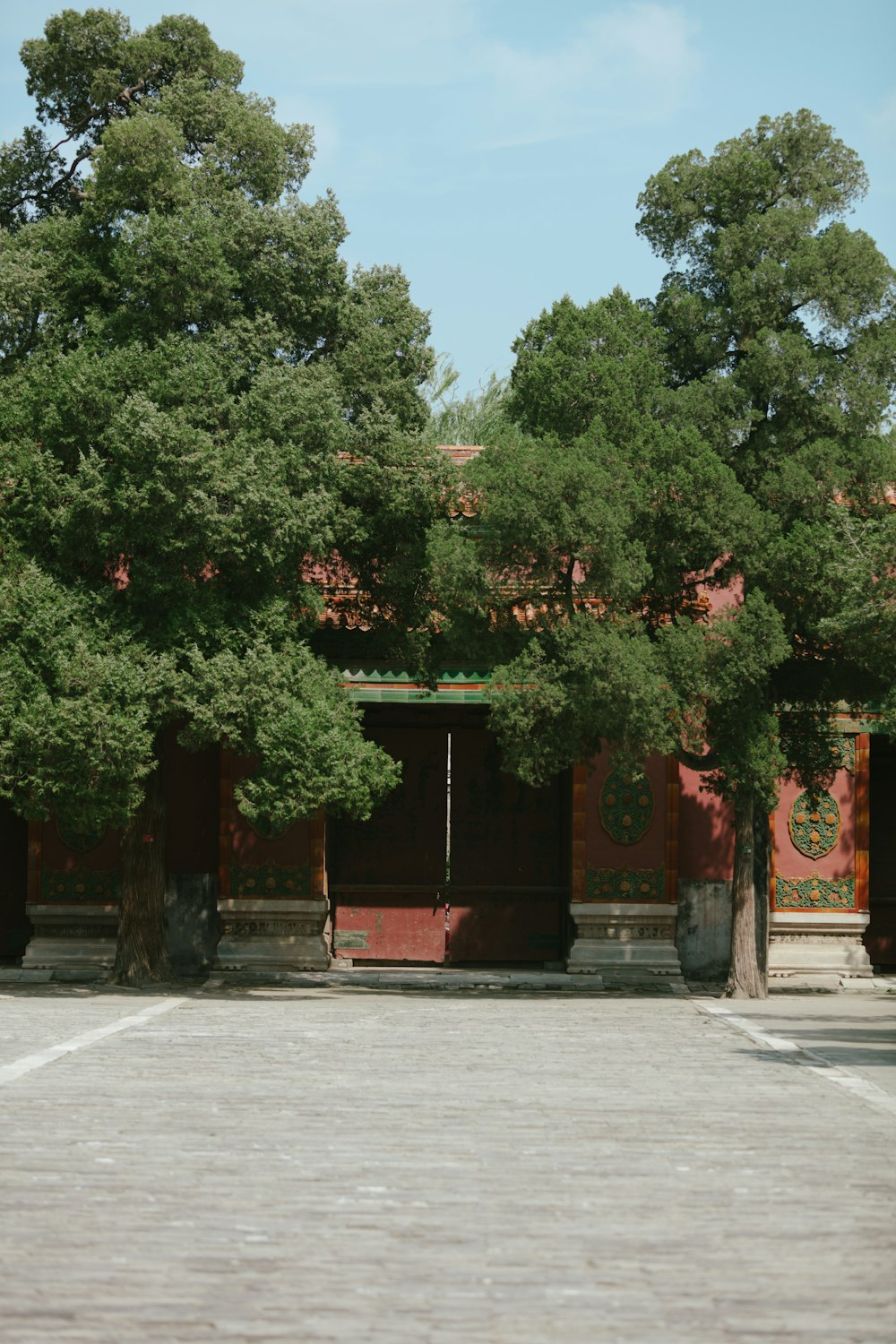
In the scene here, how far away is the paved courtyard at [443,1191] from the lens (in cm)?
485

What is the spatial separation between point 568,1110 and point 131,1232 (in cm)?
360

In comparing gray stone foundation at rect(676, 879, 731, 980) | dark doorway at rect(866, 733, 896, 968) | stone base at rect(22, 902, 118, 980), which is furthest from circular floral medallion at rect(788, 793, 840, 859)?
stone base at rect(22, 902, 118, 980)

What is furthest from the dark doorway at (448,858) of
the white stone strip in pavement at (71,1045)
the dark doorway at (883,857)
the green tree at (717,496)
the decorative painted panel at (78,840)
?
the white stone strip in pavement at (71,1045)

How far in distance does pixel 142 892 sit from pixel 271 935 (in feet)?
8.06

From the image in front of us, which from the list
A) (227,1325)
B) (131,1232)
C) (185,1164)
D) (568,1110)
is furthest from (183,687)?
(227,1325)

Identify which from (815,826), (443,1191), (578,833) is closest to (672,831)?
(578,833)

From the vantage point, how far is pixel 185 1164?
23.0ft

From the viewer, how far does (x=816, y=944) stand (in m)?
20.3

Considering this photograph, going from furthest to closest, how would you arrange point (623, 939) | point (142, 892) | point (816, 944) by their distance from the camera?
point (816, 944), point (623, 939), point (142, 892)

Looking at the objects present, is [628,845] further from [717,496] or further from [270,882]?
[717,496]

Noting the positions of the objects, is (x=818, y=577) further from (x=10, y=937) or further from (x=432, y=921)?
(x=10, y=937)

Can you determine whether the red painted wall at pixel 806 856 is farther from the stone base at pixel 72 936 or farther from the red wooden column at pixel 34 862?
the red wooden column at pixel 34 862

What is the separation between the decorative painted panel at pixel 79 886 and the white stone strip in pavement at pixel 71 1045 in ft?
15.6

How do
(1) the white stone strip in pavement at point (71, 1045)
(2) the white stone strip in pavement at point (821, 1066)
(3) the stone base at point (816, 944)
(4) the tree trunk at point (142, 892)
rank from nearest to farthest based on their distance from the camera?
1. (2) the white stone strip in pavement at point (821, 1066)
2. (1) the white stone strip in pavement at point (71, 1045)
3. (4) the tree trunk at point (142, 892)
4. (3) the stone base at point (816, 944)
